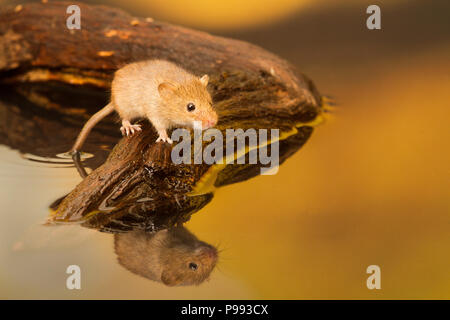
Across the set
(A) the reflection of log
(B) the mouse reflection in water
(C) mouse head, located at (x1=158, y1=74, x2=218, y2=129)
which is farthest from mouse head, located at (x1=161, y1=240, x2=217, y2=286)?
(C) mouse head, located at (x1=158, y1=74, x2=218, y2=129)

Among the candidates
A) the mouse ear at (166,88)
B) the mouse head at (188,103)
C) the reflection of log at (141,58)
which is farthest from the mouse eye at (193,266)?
the mouse ear at (166,88)

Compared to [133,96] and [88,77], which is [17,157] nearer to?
[133,96]

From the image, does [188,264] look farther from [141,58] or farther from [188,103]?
[141,58]

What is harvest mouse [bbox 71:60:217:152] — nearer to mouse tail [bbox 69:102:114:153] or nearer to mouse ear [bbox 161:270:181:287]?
mouse tail [bbox 69:102:114:153]

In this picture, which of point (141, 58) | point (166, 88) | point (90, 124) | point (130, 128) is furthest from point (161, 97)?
point (141, 58)

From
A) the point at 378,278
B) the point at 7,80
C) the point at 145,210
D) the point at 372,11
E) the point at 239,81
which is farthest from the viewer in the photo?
the point at 372,11

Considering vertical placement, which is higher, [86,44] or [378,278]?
[86,44]

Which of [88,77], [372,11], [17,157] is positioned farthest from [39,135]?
[372,11]

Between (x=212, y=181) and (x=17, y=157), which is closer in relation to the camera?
(x=212, y=181)
